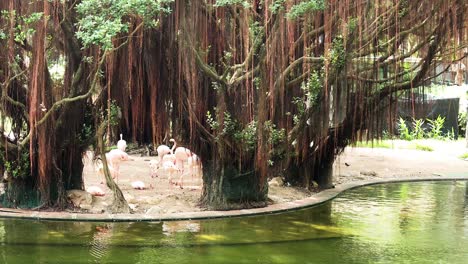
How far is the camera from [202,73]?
27.2 feet

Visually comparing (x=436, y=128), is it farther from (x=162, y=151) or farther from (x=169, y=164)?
(x=169, y=164)

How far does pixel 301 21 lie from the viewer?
26.8 ft

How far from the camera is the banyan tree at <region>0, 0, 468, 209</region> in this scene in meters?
7.40

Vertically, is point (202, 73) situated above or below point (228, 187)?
above

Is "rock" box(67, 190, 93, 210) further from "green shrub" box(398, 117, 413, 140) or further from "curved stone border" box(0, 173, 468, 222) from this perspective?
"green shrub" box(398, 117, 413, 140)

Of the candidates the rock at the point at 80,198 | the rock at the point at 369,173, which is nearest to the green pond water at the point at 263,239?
the rock at the point at 80,198

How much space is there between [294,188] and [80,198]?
4148mm

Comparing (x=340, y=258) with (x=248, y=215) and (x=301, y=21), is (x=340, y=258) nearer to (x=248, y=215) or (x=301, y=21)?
(x=248, y=215)

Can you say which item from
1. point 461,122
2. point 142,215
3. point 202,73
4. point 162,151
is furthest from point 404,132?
point 142,215

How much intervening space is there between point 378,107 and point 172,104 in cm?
377

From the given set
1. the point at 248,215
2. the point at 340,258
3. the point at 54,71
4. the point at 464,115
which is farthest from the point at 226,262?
the point at 464,115

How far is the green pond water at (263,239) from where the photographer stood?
5.97 metres

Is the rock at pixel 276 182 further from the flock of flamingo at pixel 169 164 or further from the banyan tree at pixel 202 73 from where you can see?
the banyan tree at pixel 202 73

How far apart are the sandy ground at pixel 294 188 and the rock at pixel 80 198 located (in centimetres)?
11
